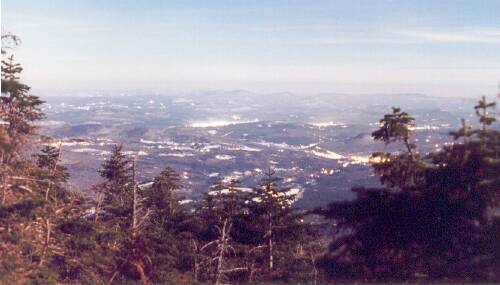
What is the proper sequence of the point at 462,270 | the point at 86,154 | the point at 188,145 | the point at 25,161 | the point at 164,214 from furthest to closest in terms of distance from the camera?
the point at 188,145 < the point at 86,154 < the point at 164,214 < the point at 25,161 < the point at 462,270

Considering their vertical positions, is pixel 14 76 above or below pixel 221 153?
above

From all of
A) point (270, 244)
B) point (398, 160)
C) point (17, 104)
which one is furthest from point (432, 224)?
point (17, 104)

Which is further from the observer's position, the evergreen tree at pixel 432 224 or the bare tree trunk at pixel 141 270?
the bare tree trunk at pixel 141 270

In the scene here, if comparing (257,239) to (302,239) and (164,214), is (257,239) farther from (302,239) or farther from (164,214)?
(164,214)

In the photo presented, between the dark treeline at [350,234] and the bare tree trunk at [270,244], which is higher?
the dark treeline at [350,234]

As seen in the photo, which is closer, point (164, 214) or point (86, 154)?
point (164, 214)

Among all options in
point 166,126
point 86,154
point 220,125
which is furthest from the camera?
point 220,125

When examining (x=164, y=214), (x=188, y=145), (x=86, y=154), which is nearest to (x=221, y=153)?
(x=188, y=145)

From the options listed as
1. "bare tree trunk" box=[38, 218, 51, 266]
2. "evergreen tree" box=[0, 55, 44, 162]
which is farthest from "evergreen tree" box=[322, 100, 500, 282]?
"evergreen tree" box=[0, 55, 44, 162]

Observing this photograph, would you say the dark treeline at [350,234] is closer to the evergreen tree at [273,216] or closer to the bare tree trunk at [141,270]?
the bare tree trunk at [141,270]

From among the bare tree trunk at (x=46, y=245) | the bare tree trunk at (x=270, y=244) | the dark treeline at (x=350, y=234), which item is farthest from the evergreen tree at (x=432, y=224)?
the bare tree trunk at (x=46, y=245)

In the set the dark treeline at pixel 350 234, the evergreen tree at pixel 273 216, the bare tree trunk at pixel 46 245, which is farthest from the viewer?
the evergreen tree at pixel 273 216
